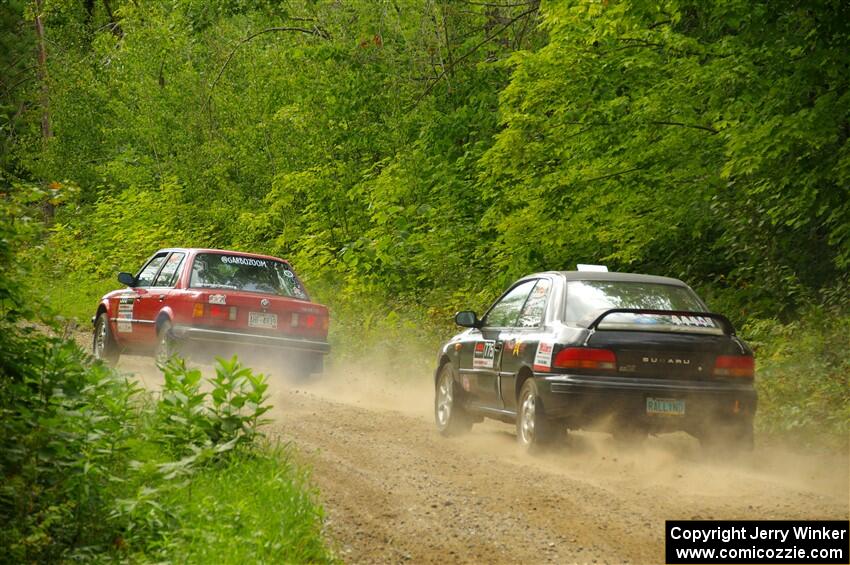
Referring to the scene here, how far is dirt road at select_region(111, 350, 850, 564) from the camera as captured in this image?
6.77m

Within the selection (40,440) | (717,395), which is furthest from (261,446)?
(717,395)

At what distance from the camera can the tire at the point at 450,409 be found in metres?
11.9

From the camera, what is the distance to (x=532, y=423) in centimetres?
991

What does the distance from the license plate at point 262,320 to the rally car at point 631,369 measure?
6188 millimetres

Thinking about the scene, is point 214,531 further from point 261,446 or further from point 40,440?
point 261,446

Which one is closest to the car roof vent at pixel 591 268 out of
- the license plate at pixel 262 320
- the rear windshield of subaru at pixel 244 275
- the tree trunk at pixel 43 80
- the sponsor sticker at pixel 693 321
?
the sponsor sticker at pixel 693 321

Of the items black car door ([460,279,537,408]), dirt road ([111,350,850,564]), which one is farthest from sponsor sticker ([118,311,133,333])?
black car door ([460,279,537,408])

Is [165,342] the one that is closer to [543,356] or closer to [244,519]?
[543,356]

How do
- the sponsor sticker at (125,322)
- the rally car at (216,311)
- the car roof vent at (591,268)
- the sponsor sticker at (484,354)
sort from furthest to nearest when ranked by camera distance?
the sponsor sticker at (125,322) → the rally car at (216,311) → the sponsor sticker at (484,354) → the car roof vent at (591,268)

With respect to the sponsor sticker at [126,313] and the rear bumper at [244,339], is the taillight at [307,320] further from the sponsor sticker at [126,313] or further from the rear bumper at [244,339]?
the sponsor sticker at [126,313]

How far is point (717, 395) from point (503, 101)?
8621 mm

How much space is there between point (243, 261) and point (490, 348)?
6.09m

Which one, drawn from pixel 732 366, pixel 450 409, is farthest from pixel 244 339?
pixel 732 366

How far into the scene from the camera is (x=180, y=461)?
24.7ft
